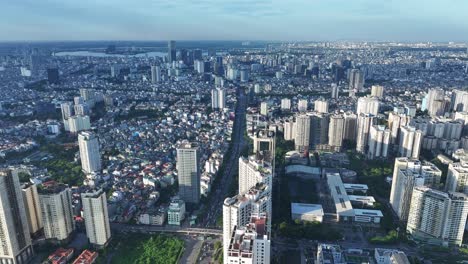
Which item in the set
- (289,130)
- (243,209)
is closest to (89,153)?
(243,209)

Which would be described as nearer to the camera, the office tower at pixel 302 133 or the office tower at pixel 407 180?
the office tower at pixel 407 180

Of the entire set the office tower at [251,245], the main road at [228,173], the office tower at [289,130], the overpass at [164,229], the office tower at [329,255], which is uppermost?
the office tower at [251,245]

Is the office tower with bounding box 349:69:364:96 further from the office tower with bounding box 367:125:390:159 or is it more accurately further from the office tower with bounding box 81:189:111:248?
the office tower with bounding box 81:189:111:248

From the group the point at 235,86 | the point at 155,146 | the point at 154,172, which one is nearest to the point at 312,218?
the point at 154,172

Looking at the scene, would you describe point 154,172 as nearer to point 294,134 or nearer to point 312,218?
point 312,218

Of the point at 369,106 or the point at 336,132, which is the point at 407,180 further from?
the point at 369,106

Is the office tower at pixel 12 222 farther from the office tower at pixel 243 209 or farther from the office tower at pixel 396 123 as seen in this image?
the office tower at pixel 396 123

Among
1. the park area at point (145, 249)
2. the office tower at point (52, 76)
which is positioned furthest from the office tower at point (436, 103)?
the office tower at point (52, 76)
